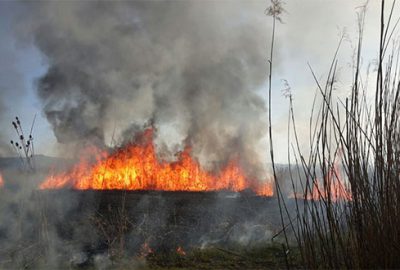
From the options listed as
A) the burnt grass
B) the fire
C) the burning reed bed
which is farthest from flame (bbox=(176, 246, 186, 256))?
the burning reed bed

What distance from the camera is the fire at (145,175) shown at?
8.49 metres

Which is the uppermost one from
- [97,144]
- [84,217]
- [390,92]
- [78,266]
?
[97,144]

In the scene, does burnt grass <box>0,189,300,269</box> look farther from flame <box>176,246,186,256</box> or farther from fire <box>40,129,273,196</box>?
fire <box>40,129,273,196</box>

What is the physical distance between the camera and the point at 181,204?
7242 mm

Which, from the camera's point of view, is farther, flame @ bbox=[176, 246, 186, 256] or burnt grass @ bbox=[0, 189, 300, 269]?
flame @ bbox=[176, 246, 186, 256]

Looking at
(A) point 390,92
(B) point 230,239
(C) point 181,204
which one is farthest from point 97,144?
(A) point 390,92

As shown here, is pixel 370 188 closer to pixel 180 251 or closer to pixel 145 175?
pixel 180 251

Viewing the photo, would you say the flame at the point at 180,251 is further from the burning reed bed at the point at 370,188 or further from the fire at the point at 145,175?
the burning reed bed at the point at 370,188

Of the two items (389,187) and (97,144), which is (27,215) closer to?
(97,144)

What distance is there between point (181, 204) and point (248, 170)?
4368 mm

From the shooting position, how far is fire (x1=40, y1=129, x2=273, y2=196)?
8492 millimetres

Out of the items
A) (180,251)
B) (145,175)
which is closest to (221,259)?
(180,251)

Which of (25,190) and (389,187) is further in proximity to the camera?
(25,190)

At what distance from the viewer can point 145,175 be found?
8969mm
